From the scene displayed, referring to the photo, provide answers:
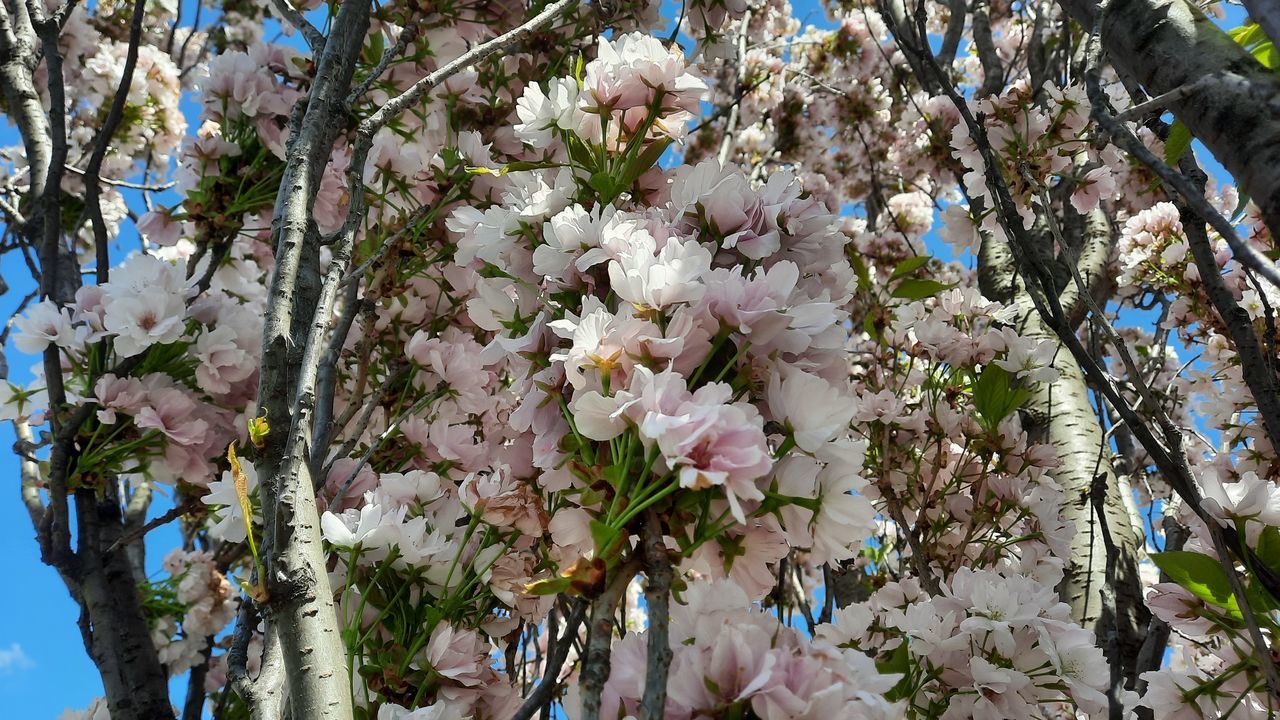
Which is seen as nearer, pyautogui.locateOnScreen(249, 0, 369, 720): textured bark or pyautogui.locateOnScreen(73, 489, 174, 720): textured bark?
pyautogui.locateOnScreen(249, 0, 369, 720): textured bark

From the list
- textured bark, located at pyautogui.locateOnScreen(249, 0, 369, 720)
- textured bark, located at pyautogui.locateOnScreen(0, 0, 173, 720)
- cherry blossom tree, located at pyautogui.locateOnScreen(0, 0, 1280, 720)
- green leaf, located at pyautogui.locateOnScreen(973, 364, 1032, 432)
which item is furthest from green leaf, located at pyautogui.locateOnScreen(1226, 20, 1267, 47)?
textured bark, located at pyautogui.locateOnScreen(0, 0, 173, 720)

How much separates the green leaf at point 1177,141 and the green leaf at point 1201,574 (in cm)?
41

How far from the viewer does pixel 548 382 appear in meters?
0.68

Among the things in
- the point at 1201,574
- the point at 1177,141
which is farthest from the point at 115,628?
the point at 1177,141

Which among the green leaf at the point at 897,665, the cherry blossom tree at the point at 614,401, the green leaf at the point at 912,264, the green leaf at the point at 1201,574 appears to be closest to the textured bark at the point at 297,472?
the cherry blossom tree at the point at 614,401

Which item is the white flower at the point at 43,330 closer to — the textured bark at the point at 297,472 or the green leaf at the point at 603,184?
the textured bark at the point at 297,472

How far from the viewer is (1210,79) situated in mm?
590

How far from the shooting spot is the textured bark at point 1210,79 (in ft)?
2.04

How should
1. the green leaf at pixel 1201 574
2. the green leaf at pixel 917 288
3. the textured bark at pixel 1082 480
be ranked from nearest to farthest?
the green leaf at pixel 1201 574
the green leaf at pixel 917 288
the textured bark at pixel 1082 480

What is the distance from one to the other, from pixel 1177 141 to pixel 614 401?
0.69 meters

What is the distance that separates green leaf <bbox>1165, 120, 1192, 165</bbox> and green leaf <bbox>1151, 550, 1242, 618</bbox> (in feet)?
1.35

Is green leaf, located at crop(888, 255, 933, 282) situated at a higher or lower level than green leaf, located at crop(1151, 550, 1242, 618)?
higher

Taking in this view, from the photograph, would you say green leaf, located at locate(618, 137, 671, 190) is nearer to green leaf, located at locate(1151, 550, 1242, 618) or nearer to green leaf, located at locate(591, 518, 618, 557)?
green leaf, located at locate(591, 518, 618, 557)

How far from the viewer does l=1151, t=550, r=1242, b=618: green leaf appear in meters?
0.78
